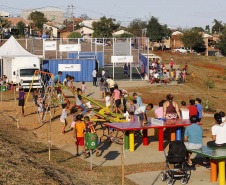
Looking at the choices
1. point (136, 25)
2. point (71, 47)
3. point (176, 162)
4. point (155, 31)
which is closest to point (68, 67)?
point (71, 47)

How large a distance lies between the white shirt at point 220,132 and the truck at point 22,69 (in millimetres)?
22778

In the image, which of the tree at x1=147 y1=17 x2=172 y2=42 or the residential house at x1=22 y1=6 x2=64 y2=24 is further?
the residential house at x1=22 y1=6 x2=64 y2=24

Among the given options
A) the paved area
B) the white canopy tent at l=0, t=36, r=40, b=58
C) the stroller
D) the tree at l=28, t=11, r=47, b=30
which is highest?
the tree at l=28, t=11, r=47, b=30

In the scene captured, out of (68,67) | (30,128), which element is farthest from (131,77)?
(30,128)

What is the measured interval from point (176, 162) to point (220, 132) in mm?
1745

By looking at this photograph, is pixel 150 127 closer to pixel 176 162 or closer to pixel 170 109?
pixel 170 109

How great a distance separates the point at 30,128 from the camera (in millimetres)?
20703

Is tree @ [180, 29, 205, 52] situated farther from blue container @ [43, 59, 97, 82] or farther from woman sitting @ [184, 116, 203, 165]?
woman sitting @ [184, 116, 203, 165]

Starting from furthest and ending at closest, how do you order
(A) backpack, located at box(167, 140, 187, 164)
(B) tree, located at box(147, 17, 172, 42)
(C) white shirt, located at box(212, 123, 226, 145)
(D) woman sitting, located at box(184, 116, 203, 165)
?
1. (B) tree, located at box(147, 17, 172, 42)
2. (D) woman sitting, located at box(184, 116, 203, 165)
3. (C) white shirt, located at box(212, 123, 226, 145)
4. (A) backpack, located at box(167, 140, 187, 164)

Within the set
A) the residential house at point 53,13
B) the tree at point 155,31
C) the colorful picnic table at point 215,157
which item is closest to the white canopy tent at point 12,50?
the colorful picnic table at point 215,157

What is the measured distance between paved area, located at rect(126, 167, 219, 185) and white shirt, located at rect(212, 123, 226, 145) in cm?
115

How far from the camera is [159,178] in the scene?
1308cm

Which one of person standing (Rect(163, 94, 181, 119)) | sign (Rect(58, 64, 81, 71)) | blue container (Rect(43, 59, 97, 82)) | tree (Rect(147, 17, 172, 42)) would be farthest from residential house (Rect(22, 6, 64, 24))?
person standing (Rect(163, 94, 181, 119))

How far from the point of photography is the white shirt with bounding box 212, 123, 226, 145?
13156 mm
